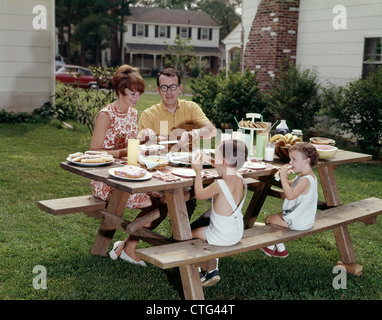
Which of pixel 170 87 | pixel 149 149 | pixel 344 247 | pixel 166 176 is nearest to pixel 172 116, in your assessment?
pixel 170 87

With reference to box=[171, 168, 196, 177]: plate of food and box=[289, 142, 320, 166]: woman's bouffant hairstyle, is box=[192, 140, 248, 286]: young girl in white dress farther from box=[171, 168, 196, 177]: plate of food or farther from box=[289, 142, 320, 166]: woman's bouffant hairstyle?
box=[289, 142, 320, 166]: woman's bouffant hairstyle

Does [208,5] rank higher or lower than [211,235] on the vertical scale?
higher

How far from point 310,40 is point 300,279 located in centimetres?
912

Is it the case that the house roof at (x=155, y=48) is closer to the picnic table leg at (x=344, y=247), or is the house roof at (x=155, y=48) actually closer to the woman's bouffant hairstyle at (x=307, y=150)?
the picnic table leg at (x=344, y=247)

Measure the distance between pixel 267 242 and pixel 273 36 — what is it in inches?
376

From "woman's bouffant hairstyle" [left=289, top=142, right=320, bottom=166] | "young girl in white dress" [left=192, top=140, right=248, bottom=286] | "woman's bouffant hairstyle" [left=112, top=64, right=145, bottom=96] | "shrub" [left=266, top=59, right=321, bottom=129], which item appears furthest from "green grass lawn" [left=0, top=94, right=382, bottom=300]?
"shrub" [left=266, top=59, right=321, bottom=129]

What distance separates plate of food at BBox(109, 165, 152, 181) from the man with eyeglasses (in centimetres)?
100

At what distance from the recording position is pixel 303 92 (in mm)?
11266

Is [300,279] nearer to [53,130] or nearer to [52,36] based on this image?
[53,130]

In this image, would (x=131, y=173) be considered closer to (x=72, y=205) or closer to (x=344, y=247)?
(x=72, y=205)

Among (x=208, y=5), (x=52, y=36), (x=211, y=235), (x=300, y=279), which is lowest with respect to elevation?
(x=300, y=279)

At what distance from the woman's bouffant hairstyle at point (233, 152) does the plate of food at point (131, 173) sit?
57 centimetres

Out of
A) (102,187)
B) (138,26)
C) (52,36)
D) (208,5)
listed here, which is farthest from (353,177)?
(208,5)

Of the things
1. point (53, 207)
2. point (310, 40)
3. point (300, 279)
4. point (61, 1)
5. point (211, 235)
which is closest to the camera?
point (211, 235)
